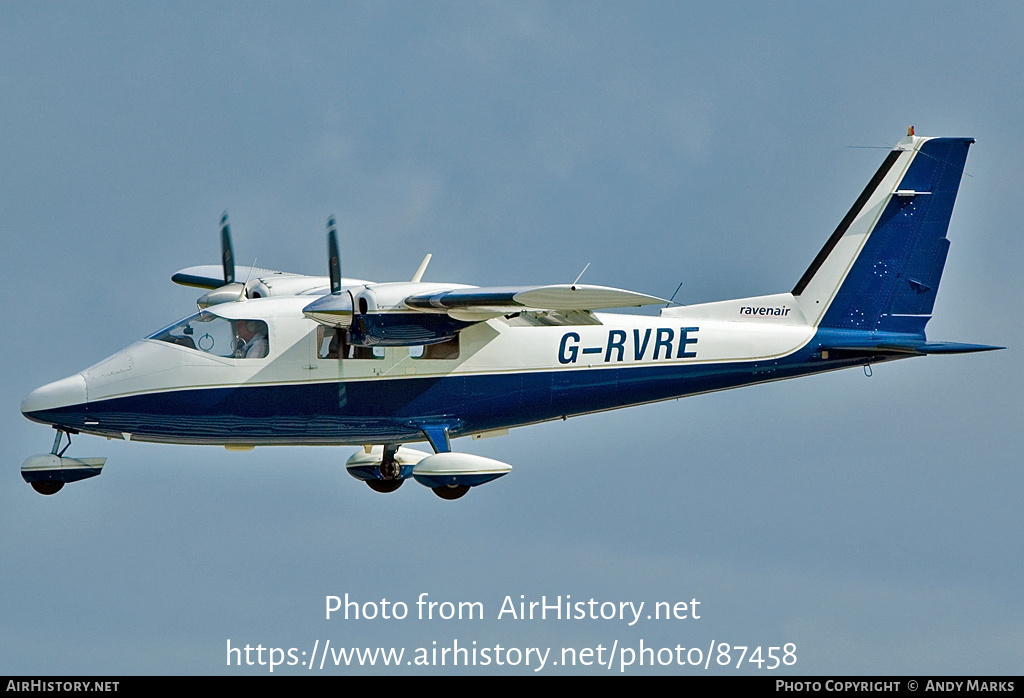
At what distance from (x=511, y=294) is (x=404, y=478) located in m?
4.61

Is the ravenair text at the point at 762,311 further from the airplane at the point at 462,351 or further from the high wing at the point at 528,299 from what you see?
the high wing at the point at 528,299

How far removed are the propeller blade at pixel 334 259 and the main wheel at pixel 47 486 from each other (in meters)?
4.43

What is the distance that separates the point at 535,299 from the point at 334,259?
9.69 feet

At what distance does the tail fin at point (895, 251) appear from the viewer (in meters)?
20.6

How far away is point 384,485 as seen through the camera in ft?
67.8

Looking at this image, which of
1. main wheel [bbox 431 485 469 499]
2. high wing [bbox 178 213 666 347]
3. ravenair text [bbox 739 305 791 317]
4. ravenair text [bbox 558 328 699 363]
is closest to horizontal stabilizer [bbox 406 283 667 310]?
high wing [bbox 178 213 666 347]

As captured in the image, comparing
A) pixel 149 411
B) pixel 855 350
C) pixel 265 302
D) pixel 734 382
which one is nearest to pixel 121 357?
pixel 149 411

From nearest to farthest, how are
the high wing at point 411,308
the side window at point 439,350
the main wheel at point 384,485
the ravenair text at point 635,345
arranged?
the high wing at point 411,308
the side window at point 439,350
the ravenair text at point 635,345
the main wheel at point 384,485

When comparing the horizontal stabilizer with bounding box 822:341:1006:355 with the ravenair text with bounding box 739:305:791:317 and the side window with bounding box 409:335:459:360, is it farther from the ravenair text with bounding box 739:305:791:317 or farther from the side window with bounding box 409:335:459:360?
the side window with bounding box 409:335:459:360

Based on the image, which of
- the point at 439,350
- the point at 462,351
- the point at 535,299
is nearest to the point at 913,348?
the point at 535,299

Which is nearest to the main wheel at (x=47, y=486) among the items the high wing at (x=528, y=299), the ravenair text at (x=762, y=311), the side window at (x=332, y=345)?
the side window at (x=332, y=345)

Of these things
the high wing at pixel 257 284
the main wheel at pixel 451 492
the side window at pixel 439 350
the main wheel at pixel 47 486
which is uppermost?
the high wing at pixel 257 284

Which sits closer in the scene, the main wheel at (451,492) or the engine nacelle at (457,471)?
the engine nacelle at (457,471)

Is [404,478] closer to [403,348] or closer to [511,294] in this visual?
[403,348]
